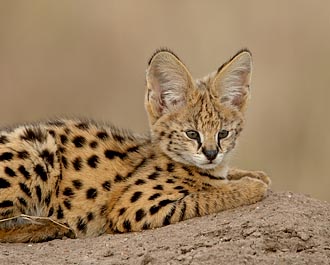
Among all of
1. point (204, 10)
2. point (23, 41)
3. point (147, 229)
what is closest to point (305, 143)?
point (204, 10)

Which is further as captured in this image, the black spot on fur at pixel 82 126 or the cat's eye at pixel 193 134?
the black spot on fur at pixel 82 126

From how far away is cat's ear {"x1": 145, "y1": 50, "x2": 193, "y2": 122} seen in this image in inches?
329

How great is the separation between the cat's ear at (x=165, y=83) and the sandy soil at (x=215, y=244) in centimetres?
92

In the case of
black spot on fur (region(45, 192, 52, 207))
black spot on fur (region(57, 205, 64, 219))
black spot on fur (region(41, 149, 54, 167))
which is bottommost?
black spot on fur (region(57, 205, 64, 219))

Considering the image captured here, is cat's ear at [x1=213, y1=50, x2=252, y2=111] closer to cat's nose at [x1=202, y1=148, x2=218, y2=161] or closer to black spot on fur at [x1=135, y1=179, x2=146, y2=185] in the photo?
cat's nose at [x1=202, y1=148, x2=218, y2=161]

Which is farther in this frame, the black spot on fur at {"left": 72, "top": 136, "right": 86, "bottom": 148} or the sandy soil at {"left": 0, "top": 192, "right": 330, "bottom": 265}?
the black spot on fur at {"left": 72, "top": 136, "right": 86, "bottom": 148}

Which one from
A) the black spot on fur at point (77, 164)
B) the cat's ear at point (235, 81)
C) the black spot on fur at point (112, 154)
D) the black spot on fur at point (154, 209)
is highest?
the cat's ear at point (235, 81)

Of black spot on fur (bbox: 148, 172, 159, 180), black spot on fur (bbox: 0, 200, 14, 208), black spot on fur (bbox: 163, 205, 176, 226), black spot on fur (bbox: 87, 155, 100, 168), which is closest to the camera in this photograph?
black spot on fur (bbox: 163, 205, 176, 226)

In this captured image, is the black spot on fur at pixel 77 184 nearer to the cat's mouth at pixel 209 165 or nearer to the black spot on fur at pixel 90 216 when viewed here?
the black spot on fur at pixel 90 216

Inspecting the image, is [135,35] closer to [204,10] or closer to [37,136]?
[204,10]

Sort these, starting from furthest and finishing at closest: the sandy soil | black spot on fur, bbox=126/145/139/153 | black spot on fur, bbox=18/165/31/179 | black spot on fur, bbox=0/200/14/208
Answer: black spot on fur, bbox=126/145/139/153 < black spot on fur, bbox=18/165/31/179 < black spot on fur, bbox=0/200/14/208 < the sandy soil

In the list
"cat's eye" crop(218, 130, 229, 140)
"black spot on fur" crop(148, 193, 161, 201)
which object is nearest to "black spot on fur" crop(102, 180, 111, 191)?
"black spot on fur" crop(148, 193, 161, 201)

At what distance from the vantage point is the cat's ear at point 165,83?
837cm

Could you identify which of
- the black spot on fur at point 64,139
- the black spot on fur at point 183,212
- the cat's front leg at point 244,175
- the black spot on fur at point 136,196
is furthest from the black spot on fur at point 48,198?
the cat's front leg at point 244,175
